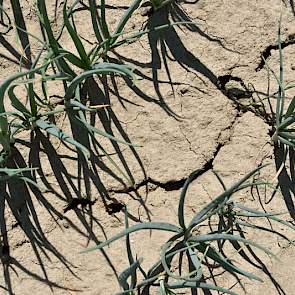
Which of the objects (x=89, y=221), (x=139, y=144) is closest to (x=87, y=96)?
(x=139, y=144)

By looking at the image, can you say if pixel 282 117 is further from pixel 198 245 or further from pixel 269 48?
pixel 198 245

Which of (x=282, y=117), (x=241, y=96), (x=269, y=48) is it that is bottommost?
(x=282, y=117)

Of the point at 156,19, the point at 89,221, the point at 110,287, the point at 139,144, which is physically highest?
the point at 156,19

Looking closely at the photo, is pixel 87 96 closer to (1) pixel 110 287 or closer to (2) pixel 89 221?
(2) pixel 89 221

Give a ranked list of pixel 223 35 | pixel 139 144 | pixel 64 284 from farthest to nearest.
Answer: pixel 223 35 → pixel 139 144 → pixel 64 284

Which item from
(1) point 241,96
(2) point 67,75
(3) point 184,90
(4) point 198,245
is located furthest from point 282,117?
(2) point 67,75

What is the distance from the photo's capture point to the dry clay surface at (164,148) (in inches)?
71.3

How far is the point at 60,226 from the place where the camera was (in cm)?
183

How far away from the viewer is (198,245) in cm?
180

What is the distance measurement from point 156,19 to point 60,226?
66 centimetres

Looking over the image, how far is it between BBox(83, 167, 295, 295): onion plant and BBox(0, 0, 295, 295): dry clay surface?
40 millimetres

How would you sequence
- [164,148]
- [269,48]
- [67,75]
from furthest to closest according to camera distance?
[269,48] → [164,148] → [67,75]

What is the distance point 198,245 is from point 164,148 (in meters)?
0.29

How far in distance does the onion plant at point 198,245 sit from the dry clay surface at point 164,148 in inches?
1.6
